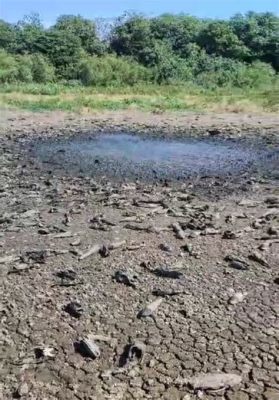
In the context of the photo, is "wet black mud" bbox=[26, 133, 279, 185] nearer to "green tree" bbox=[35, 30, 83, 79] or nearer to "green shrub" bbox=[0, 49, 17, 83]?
"green shrub" bbox=[0, 49, 17, 83]

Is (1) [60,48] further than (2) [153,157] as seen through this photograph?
Yes

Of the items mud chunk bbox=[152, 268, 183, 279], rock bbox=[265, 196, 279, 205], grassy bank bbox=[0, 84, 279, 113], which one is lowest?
mud chunk bbox=[152, 268, 183, 279]

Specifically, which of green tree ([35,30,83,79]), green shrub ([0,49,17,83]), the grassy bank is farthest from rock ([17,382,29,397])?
green tree ([35,30,83,79])

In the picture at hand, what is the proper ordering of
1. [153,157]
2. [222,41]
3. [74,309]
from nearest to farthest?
1. [74,309]
2. [153,157]
3. [222,41]

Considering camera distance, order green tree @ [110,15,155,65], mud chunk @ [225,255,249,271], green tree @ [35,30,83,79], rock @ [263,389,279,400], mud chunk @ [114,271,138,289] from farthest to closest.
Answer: green tree @ [110,15,155,65], green tree @ [35,30,83,79], mud chunk @ [225,255,249,271], mud chunk @ [114,271,138,289], rock @ [263,389,279,400]

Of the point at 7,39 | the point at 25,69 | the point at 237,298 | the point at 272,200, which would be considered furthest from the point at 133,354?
the point at 7,39

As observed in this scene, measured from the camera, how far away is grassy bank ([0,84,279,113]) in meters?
24.1

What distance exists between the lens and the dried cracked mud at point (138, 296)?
4.76 m

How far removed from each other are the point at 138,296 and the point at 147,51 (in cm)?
3880

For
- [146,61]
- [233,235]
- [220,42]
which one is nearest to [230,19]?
[220,42]

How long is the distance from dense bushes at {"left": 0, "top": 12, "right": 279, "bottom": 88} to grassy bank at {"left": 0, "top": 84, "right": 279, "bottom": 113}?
5586 millimetres

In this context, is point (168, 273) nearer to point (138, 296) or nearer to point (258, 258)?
point (138, 296)

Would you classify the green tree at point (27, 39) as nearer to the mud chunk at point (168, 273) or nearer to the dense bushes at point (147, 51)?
the dense bushes at point (147, 51)

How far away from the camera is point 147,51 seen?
43.1 m
